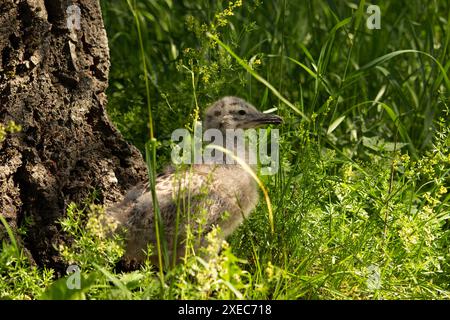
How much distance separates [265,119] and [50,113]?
4.53ft

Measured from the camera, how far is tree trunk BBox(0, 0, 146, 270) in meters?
4.84

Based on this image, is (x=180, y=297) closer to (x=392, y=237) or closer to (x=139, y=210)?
(x=139, y=210)

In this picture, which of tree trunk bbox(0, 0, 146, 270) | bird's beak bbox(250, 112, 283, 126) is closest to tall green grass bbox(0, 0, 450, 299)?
bird's beak bbox(250, 112, 283, 126)

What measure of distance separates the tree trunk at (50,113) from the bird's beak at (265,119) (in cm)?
97

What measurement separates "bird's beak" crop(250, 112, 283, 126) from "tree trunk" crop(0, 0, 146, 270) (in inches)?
38.0

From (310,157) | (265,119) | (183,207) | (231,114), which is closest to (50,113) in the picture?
(183,207)

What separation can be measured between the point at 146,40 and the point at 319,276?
Answer: 329 cm

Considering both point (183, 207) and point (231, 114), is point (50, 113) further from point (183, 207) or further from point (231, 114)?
point (231, 114)

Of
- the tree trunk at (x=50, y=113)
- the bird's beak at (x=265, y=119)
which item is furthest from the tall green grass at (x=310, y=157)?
the tree trunk at (x=50, y=113)

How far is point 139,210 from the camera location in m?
4.89

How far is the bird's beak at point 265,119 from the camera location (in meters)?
5.40

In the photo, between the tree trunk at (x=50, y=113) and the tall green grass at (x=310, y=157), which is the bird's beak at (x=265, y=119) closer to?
the tall green grass at (x=310, y=157)

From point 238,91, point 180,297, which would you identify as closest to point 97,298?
point 180,297
